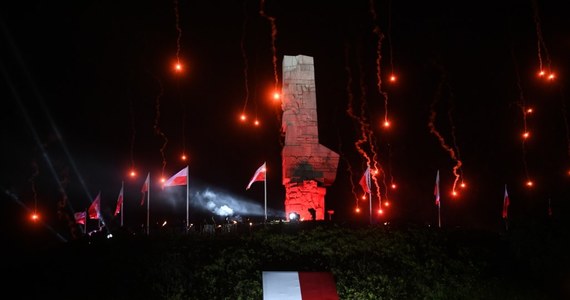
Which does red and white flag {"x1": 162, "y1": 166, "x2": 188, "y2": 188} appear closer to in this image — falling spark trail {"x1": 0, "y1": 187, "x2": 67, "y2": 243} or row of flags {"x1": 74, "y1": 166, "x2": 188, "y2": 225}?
row of flags {"x1": 74, "y1": 166, "x2": 188, "y2": 225}

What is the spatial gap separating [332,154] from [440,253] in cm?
1104

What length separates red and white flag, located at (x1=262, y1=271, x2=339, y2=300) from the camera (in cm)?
1042

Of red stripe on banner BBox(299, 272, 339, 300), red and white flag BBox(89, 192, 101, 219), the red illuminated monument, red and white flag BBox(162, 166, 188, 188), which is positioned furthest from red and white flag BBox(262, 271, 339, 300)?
red and white flag BBox(89, 192, 101, 219)

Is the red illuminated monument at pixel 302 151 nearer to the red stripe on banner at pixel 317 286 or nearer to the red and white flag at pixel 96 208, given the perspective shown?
the red and white flag at pixel 96 208

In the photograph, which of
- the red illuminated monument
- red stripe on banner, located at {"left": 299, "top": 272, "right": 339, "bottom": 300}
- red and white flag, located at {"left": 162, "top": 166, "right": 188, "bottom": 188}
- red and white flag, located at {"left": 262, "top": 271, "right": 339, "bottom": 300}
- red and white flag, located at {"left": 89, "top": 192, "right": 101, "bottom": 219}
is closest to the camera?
red and white flag, located at {"left": 262, "top": 271, "right": 339, "bottom": 300}

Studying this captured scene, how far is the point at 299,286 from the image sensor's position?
35.2 feet

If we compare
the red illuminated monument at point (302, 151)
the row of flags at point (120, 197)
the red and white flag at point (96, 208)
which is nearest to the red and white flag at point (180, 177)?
the row of flags at point (120, 197)

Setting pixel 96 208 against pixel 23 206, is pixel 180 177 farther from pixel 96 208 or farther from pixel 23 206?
pixel 23 206

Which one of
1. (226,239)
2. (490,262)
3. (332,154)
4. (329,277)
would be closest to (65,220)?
(332,154)

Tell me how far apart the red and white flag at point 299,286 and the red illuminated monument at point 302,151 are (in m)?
11.2

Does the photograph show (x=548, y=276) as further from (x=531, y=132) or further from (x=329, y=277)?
(x=531, y=132)

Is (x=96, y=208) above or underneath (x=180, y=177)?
underneath

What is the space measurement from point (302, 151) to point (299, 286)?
40.8 feet

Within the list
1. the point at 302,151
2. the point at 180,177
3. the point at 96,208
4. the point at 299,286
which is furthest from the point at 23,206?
the point at 299,286
